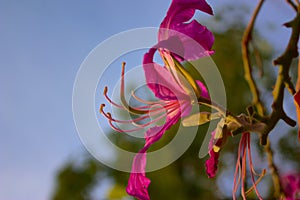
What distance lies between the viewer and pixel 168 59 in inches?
17.9

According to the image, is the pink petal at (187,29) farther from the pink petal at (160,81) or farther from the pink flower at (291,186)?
the pink flower at (291,186)

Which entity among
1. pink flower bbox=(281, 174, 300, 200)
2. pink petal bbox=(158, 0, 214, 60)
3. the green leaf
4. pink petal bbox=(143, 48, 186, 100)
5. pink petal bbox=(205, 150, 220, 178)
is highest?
pink petal bbox=(158, 0, 214, 60)

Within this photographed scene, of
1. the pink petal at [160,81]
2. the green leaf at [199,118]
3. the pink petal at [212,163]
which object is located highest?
the pink petal at [160,81]

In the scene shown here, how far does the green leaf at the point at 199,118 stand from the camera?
0.46 m

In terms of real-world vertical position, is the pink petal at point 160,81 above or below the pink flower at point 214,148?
above

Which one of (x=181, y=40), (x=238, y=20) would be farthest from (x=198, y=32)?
(x=238, y=20)

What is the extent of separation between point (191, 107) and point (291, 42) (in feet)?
0.36

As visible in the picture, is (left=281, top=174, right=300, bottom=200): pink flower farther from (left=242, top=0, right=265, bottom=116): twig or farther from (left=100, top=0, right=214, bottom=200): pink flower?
(left=100, top=0, right=214, bottom=200): pink flower

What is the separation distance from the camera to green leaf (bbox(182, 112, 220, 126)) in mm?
462

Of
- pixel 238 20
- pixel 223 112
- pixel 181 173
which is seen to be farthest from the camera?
pixel 181 173

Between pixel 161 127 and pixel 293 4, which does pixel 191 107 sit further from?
pixel 293 4

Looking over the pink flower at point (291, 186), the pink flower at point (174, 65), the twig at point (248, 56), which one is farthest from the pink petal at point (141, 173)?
the pink flower at point (291, 186)

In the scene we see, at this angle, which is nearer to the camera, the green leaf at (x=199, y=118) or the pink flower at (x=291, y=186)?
the green leaf at (x=199, y=118)

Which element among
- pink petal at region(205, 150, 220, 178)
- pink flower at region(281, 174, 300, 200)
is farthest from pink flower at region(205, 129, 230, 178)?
pink flower at region(281, 174, 300, 200)
